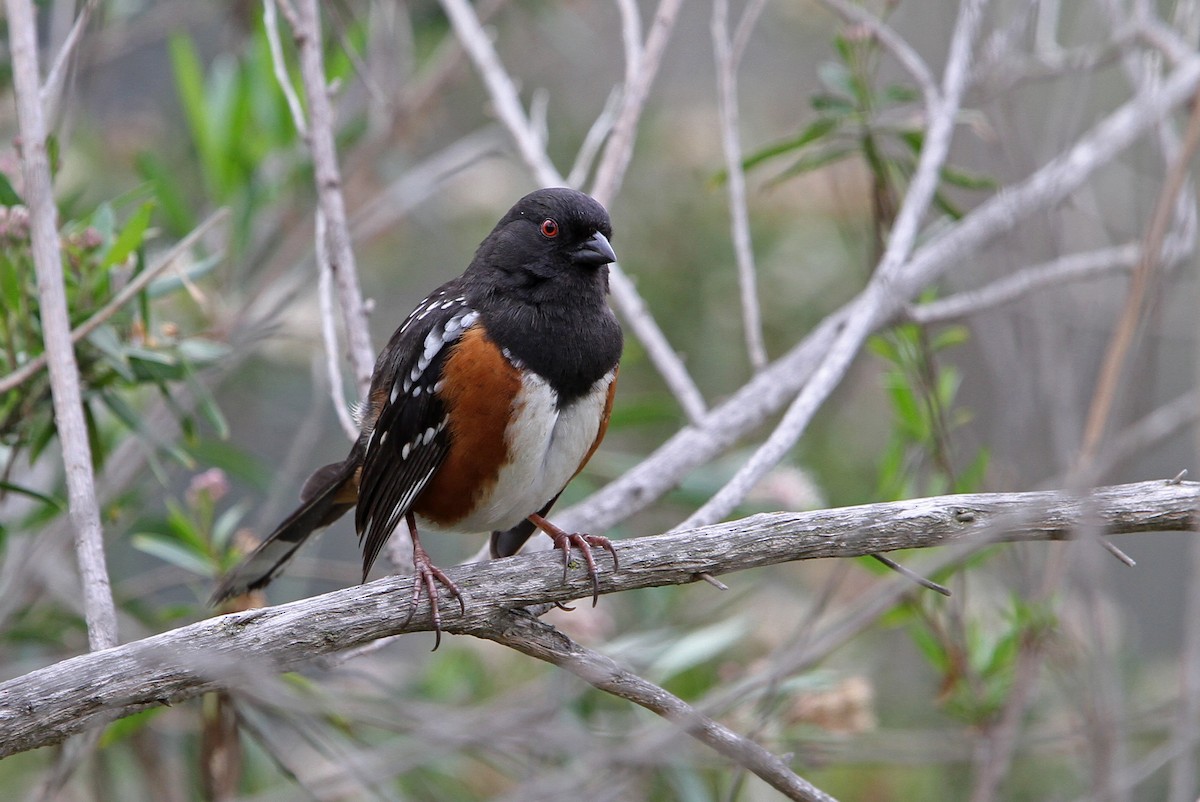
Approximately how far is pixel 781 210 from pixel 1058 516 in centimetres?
270

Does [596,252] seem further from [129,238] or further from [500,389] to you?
[129,238]

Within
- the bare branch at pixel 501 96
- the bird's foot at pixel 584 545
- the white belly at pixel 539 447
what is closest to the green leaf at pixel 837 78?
the bare branch at pixel 501 96

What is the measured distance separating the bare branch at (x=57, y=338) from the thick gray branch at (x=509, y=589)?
266 mm

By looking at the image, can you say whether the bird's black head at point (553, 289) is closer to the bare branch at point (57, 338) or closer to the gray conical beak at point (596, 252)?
the gray conical beak at point (596, 252)

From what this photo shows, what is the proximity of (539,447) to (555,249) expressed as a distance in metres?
0.46

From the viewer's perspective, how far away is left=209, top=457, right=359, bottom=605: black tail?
251 centimetres

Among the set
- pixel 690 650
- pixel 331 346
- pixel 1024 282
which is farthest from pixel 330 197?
pixel 1024 282

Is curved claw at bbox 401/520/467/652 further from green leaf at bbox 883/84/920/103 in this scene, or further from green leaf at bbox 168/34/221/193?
green leaf at bbox 168/34/221/193

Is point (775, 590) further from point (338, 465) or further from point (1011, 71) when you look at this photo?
point (1011, 71)

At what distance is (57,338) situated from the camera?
2.00 m

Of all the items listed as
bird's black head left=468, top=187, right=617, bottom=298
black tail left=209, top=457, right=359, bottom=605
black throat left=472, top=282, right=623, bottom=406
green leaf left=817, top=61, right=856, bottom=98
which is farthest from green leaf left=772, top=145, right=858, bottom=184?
black tail left=209, top=457, right=359, bottom=605

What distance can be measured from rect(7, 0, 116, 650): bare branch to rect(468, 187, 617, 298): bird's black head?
33.1 inches

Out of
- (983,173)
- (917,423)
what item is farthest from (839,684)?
(983,173)

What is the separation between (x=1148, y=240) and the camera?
5.39 feet
